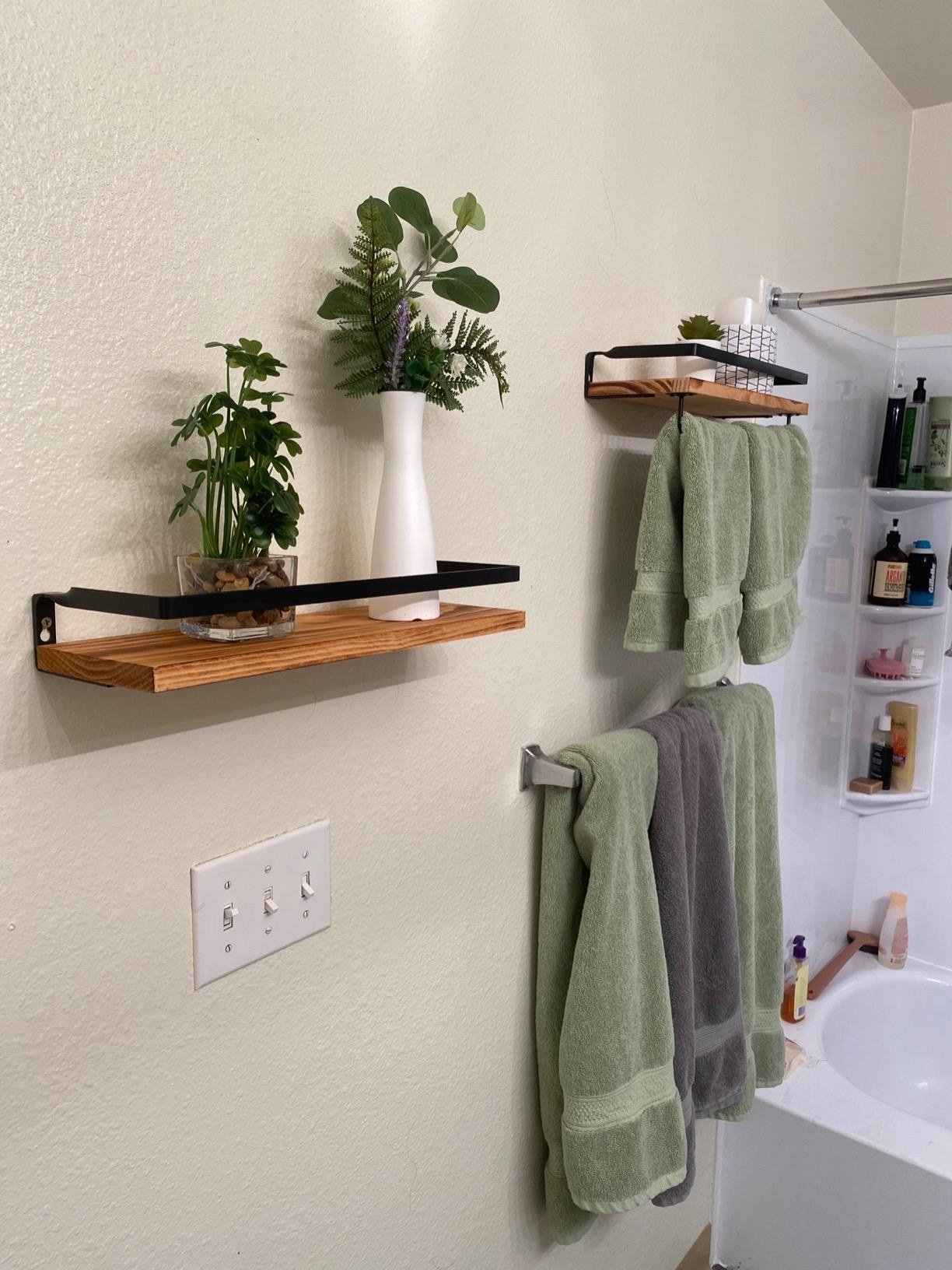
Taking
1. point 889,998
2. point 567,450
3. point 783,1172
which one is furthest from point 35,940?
point 889,998

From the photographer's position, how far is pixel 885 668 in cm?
240

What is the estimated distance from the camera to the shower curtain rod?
5.18 feet

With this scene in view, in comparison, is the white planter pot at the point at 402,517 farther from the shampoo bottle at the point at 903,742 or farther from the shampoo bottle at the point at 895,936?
the shampoo bottle at the point at 895,936

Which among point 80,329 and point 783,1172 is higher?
point 80,329

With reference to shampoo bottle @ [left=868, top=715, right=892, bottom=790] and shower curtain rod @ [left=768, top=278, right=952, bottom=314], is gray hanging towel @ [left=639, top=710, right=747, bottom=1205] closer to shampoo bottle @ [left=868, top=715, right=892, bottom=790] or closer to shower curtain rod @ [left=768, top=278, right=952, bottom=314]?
shower curtain rod @ [left=768, top=278, right=952, bottom=314]

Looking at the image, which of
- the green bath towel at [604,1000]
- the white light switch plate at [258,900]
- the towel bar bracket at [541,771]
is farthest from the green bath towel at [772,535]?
the white light switch plate at [258,900]

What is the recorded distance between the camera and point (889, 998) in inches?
93.8

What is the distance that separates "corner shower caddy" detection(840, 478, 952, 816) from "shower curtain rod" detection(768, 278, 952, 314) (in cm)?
76

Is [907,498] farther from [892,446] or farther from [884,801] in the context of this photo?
[884,801]

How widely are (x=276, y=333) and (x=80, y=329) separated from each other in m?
0.18

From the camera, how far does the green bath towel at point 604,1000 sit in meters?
1.17

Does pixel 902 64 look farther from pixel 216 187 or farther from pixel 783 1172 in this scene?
pixel 783 1172

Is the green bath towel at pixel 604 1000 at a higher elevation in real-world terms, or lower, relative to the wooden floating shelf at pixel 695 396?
lower

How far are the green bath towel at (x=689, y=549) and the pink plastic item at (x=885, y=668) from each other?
1.30 m
